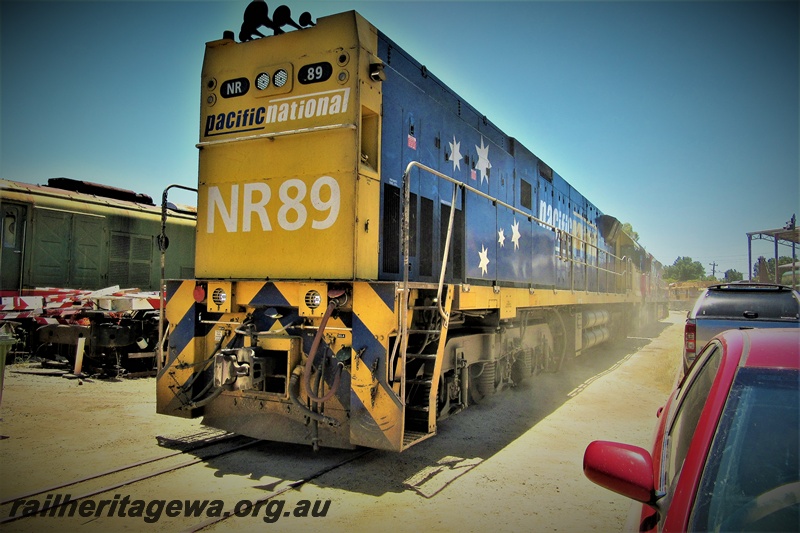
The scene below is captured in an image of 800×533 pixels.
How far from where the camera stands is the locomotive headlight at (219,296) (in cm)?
491

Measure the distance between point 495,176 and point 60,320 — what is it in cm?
788

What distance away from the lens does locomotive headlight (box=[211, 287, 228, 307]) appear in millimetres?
4906

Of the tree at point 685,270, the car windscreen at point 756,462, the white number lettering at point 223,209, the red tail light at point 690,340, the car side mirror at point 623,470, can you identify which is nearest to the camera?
the car windscreen at point 756,462

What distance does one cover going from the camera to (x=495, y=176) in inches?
296

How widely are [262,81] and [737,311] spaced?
21.8 ft

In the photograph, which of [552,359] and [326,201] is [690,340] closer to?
[552,359]

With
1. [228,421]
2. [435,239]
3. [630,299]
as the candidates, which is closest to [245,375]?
[228,421]

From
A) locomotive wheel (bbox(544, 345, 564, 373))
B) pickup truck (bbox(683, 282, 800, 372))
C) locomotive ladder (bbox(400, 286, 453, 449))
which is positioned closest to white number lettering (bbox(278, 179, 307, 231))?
locomotive ladder (bbox(400, 286, 453, 449))

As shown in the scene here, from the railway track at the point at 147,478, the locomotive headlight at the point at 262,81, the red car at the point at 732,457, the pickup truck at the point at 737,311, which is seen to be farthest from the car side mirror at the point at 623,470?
the pickup truck at the point at 737,311

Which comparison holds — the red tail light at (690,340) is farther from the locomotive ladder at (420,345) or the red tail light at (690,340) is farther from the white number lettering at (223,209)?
the white number lettering at (223,209)

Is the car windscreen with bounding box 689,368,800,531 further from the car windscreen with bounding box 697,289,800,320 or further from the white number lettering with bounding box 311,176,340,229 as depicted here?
the car windscreen with bounding box 697,289,800,320

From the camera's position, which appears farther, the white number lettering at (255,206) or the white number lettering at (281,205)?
the white number lettering at (255,206)

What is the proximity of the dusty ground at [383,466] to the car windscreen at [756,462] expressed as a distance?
2.11 meters

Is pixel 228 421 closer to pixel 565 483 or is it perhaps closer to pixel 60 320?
pixel 565 483
